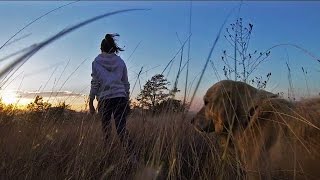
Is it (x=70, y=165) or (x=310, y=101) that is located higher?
(x=310, y=101)

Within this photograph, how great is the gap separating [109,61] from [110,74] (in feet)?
0.65

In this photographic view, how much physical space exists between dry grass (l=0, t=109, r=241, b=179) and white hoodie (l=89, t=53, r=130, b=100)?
1.65 m

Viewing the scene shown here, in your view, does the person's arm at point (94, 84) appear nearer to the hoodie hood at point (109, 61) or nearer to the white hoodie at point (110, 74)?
the white hoodie at point (110, 74)

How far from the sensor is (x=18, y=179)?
273 cm

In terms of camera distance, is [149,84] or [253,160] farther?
[149,84]

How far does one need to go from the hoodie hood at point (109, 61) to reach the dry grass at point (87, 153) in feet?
6.16

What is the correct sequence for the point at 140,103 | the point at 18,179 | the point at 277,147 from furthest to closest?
the point at 140,103 < the point at 277,147 < the point at 18,179

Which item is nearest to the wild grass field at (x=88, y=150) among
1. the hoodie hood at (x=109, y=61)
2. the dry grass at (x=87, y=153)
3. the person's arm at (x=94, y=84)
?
the dry grass at (x=87, y=153)

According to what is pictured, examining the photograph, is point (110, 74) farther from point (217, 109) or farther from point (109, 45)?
point (217, 109)

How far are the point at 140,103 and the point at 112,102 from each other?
1.96 meters

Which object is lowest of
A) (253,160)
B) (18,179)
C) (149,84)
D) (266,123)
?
(18,179)

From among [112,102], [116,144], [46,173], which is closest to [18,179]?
[46,173]

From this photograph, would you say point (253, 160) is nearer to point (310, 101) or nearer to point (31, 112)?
point (310, 101)

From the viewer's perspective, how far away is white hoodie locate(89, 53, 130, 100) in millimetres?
6086
